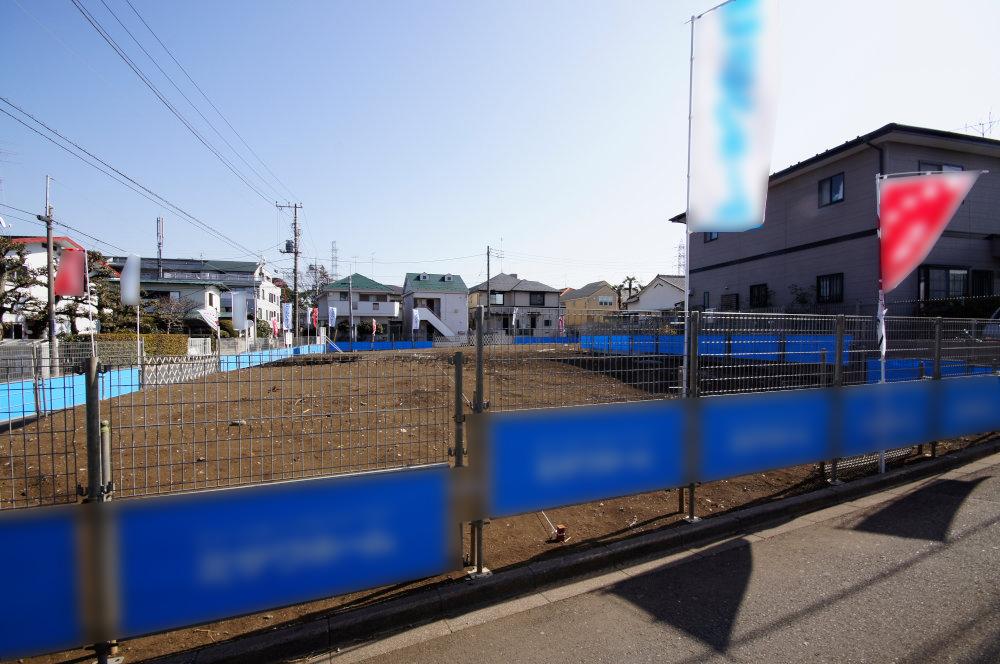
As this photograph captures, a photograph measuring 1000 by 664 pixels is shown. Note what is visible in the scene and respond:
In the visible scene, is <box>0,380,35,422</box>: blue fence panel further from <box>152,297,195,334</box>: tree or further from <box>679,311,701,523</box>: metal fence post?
<box>152,297,195,334</box>: tree

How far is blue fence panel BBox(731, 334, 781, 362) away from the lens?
4.75 m

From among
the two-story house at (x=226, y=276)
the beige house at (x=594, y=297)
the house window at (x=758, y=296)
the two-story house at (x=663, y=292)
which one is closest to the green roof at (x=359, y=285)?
the two-story house at (x=226, y=276)

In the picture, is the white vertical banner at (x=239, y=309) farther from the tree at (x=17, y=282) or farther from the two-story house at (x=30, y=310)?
the tree at (x=17, y=282)

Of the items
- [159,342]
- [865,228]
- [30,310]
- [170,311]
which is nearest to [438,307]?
[170,311]

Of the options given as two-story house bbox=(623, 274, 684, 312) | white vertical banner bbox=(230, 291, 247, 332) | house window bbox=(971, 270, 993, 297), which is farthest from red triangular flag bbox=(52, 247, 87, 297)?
two-story house bbox=(623, 274, 684, 312)

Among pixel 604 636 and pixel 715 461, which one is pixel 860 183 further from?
pixel 604 636

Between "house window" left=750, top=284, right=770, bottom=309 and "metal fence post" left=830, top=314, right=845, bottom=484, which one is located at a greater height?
"house window" left=750, top=284, right=770, bottom=309

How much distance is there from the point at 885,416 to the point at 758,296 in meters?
17.3

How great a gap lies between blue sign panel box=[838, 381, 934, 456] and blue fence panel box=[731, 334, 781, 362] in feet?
3.32

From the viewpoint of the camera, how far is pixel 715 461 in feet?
14.8

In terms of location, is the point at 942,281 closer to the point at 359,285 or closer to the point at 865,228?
the point at 865,228

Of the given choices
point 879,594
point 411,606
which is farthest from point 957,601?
point 411,606

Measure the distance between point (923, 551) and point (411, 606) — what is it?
13.3 ft

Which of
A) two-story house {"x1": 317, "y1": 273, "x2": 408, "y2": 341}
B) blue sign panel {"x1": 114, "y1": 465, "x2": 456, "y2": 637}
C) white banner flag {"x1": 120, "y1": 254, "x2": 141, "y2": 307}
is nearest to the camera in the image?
blue sign panel {"x1": 114, "y1": 465, "x2": 456, "y2": 637}
